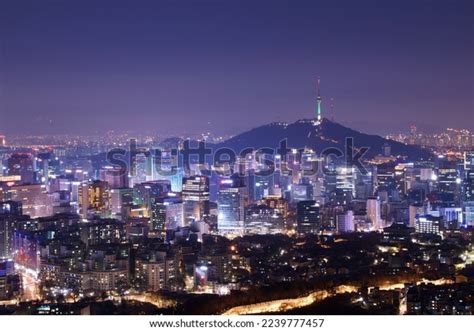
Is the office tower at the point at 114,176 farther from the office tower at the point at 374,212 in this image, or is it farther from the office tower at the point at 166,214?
the office tower at the point at 374,212

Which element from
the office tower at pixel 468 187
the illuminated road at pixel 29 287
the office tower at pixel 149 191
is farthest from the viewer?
the office tower at pixel 149 191

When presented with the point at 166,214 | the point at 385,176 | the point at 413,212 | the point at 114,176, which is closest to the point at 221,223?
the point at 166,214

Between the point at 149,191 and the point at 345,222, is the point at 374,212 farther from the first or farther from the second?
the point at 149,191

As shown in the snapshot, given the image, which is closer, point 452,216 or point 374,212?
point 452,216

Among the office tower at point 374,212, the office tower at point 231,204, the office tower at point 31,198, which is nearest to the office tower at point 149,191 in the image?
the office tower at point 231,204

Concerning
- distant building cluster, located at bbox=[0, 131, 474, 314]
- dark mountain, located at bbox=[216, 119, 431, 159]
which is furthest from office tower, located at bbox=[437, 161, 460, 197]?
dark mountain, located at bbox=[216, 119, 431, 159]

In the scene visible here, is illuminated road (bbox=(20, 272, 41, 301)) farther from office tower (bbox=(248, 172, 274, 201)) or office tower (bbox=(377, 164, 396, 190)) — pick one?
office tower (bbox=(377, 164, 396, 190))
